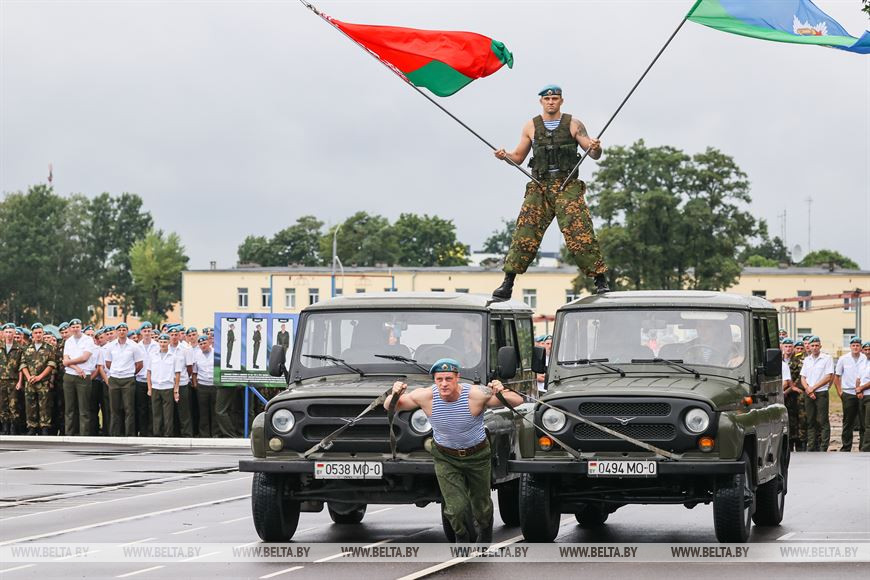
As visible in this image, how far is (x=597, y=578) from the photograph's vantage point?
1222 centimetres

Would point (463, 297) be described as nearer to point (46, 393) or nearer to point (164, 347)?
point (164, 347)

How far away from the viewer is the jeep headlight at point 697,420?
45.8ft

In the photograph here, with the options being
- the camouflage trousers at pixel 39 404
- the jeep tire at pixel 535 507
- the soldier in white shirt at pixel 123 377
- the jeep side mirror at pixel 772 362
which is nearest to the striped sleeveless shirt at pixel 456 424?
the jeep tire at pixel 535 507

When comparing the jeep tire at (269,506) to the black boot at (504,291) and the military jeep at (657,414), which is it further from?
the black boot at (504,291)

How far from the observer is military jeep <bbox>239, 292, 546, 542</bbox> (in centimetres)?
1455

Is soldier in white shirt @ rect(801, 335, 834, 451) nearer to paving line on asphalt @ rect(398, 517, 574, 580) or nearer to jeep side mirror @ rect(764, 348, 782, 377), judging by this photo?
jeep side mirror @ rect(764, 348, 782, 377)

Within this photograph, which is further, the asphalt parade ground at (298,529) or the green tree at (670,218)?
the green tree at (670,218)

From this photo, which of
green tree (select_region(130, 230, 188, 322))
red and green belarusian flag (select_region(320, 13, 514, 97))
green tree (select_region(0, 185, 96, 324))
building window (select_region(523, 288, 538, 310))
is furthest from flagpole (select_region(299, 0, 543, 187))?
green tree (select_region(130, 230, 188, 322))

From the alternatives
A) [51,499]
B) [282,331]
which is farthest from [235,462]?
[51,499]

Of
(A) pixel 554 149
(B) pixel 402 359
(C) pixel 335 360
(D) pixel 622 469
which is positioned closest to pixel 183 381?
(A) pixel 554 149

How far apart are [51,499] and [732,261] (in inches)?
3132

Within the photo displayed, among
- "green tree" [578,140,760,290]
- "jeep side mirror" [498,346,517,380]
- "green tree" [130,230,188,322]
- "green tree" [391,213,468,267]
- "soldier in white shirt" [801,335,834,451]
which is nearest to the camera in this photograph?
"jeep side mirror" [498,346,517,380]

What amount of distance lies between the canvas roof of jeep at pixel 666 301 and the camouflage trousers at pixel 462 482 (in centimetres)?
264

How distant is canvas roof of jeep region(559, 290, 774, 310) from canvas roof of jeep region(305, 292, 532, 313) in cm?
95
